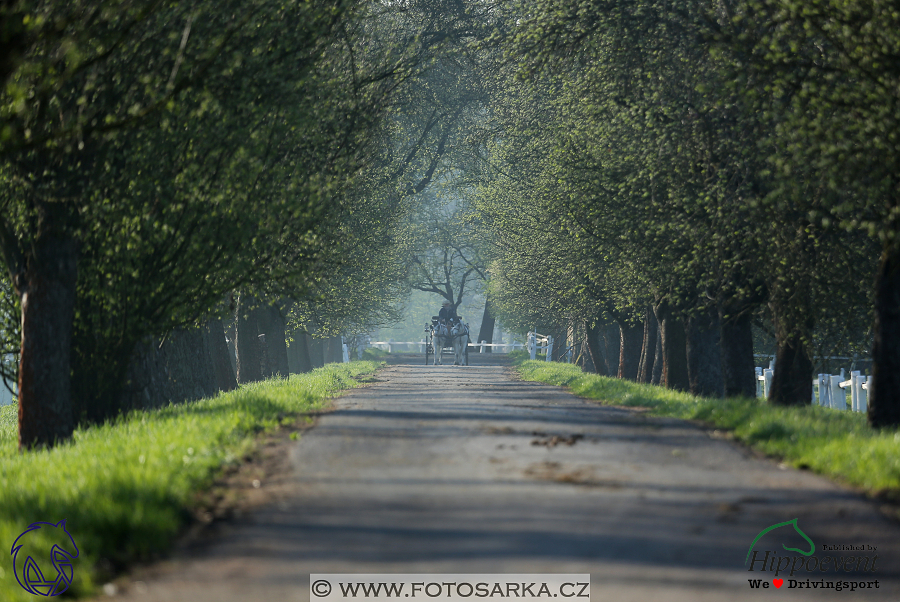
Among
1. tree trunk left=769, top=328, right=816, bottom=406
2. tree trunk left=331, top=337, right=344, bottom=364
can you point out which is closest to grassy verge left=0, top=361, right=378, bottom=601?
tree trunk left=769, top=328, right=816, bottom=406

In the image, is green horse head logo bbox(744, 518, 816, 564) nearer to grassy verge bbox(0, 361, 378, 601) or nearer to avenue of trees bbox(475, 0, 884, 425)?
grassy verge bbox(0, 361, 378, 601)

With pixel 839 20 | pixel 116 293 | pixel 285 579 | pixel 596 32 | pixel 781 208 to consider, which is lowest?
pixel 285 579

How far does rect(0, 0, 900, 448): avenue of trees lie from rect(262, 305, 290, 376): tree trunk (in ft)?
30.0

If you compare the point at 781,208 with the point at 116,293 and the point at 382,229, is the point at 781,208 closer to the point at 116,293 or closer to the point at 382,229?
the point at 116,293

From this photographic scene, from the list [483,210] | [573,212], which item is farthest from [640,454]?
[483,210]

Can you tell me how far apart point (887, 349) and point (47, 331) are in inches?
376

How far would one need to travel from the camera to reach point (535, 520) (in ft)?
22.0

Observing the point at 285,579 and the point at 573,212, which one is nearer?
the point at 285,579

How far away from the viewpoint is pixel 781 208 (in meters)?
14.5

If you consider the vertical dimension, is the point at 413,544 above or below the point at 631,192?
below

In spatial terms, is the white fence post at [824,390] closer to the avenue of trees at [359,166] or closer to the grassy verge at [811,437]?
the avenue of trees at [359,166]

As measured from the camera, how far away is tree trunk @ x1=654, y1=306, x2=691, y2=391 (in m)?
23.7

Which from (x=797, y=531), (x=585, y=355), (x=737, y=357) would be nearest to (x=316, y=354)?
(x=585, y=355)

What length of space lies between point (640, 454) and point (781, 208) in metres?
5.80
